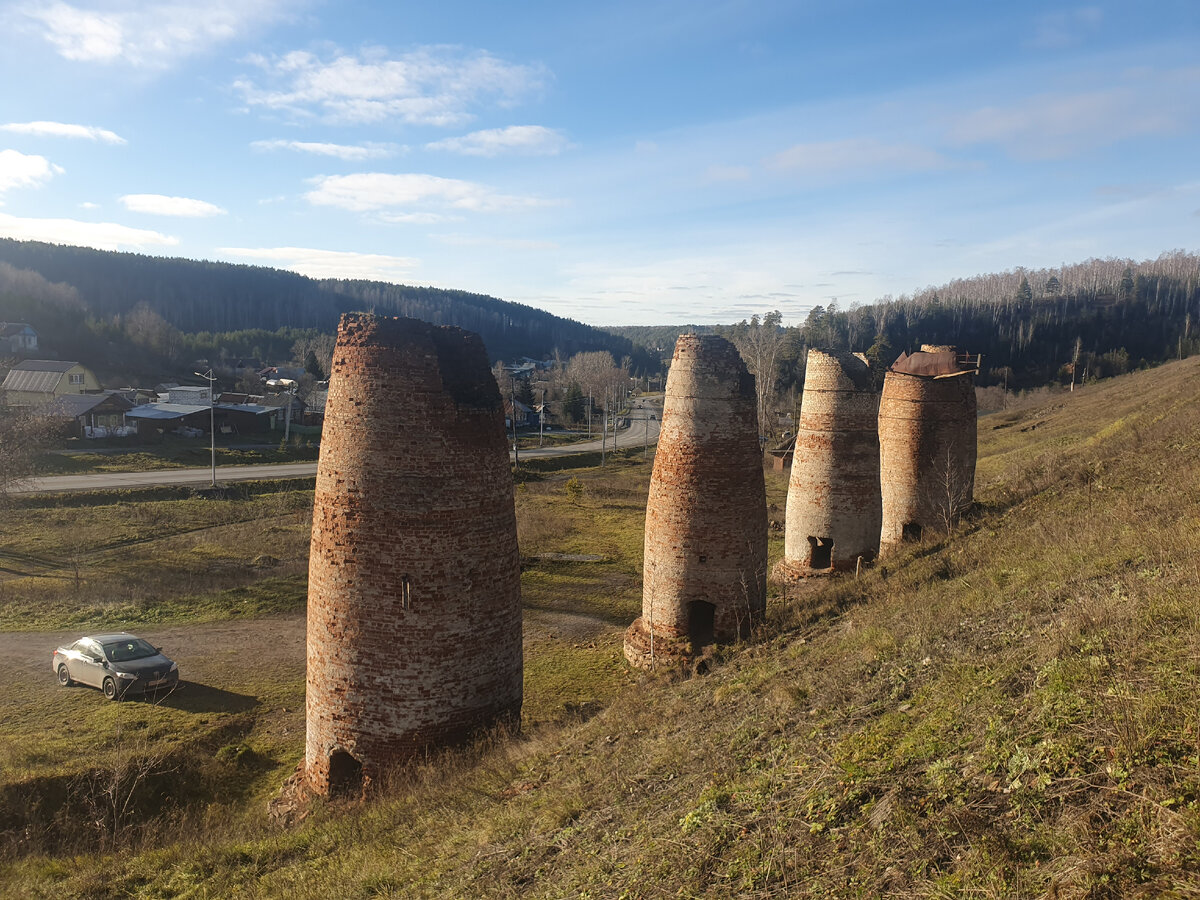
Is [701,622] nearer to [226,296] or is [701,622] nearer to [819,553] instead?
[819,553]

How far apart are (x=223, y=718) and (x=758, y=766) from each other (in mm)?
10355

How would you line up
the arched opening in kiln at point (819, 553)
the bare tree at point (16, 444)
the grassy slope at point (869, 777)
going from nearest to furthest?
the grassy slope at point (869, 777), the arched opening in kiln at point (819, 553), the bare tree at point (16, 444)

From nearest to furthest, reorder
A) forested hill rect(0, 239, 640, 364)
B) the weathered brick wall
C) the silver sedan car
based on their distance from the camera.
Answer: the weathered brick wall
the silver sedan car
forested hill rect(0, 239, 640, 364)

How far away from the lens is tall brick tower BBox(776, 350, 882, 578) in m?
15.7

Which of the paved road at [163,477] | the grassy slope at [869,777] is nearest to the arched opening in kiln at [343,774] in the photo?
the grassy slope at [869,777]

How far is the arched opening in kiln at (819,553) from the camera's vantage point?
16.2 m

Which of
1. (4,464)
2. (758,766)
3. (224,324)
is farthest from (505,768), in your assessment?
(224,324)

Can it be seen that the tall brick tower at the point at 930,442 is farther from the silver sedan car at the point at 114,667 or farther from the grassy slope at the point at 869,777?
the silver sedan car at the point at 114,667

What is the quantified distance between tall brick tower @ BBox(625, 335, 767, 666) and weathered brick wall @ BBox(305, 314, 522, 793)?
4.96 m

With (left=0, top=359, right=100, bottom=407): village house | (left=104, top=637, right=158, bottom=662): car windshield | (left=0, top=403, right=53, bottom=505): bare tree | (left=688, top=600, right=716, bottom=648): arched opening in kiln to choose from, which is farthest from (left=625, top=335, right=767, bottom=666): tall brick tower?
(left=0, top=359, right=100, bottom=407): village house

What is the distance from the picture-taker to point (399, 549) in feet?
26.8

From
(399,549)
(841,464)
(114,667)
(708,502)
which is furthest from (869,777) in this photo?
(114,667)

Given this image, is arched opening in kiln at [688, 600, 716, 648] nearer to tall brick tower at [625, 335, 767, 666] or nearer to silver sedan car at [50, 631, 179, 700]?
tall brick tower at [625, 335, 767, 666]

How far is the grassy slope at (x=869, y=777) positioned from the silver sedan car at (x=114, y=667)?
5.47m
